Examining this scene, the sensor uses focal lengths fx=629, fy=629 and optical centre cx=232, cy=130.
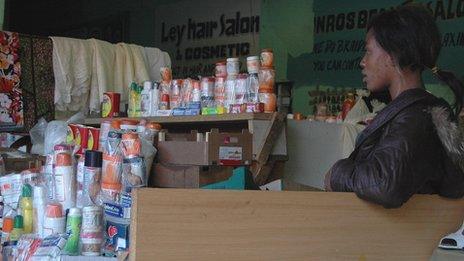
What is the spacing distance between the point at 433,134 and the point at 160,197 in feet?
2.91

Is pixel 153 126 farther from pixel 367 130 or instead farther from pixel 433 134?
pixel 433 134

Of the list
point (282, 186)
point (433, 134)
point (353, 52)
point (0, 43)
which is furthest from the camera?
point (353, 52)

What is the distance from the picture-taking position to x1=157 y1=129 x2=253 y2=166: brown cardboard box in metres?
2.78

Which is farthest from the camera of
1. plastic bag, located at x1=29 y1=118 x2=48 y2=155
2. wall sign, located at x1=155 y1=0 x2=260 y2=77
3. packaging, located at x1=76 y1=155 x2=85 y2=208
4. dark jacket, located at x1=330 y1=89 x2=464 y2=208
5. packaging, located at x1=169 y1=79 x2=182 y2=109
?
wall sign, located at x1=155 y1=0 x2=260 y2=77

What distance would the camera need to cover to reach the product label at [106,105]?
4156 mm

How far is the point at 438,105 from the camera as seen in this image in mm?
1926

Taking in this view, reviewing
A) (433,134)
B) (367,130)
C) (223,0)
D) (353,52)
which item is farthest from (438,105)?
(223,0)

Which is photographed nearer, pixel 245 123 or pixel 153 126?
pixel 153 126

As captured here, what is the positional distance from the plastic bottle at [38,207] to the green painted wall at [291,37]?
4.89m

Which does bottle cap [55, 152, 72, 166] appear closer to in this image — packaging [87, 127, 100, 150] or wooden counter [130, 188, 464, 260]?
packaging [87, 127, 100, 150]

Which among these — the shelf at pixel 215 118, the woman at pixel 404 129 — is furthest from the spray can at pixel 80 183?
the shelf at pixel 215 118

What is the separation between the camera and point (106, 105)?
4180 millimetres

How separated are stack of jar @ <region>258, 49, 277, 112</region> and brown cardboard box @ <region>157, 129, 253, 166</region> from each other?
0.38 metres

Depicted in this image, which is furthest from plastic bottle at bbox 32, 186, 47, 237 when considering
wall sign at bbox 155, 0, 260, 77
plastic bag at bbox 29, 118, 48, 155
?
wall sign at bbox 155, 0, 260, 77
